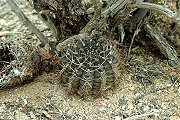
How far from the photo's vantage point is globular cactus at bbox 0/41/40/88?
70.6 inches

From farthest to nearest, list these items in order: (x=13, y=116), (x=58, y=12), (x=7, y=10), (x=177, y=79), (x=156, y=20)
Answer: (x=7, y=10) → (x=156, y=20) → (x=177, y=79) → (x=58, y=12) → (x=13, y=116)

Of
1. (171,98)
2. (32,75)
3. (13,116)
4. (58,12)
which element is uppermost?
(58,12)

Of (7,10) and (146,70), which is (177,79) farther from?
(7,10)

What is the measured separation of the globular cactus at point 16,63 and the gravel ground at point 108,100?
95 mm

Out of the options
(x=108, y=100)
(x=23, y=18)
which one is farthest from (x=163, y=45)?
(x=23, y=18)

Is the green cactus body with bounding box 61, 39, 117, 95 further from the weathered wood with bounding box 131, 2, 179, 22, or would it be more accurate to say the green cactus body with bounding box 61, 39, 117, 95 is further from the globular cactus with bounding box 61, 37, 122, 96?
the weathered wood with bounding box 131, 2, 179, 22

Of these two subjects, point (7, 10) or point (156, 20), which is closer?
point (156, 20)

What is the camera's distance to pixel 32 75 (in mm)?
1901

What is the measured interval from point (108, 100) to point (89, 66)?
299 mm

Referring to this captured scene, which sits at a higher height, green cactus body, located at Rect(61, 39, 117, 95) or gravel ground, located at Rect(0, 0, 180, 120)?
green cactus body, located at Rect(61, 39, 117, 95)

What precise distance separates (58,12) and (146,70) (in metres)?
0.79

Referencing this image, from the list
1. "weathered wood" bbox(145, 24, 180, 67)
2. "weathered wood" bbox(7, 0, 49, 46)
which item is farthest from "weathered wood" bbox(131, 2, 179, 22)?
"weathered wood" bbox(7, 0, 49, 46)

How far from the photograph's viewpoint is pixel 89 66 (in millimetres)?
1727

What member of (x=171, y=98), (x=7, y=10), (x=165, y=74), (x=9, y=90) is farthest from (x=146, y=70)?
(x=7, y=10)
